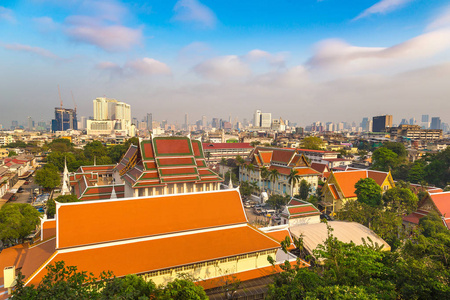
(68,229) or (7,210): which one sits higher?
(68,229)

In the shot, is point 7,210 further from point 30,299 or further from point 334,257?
point 334,257

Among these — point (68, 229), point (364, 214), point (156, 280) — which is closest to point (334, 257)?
point (156, 280)

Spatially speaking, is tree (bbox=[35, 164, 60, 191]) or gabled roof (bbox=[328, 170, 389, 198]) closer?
gabled roof (bbox=[328, 170, 389, 198])

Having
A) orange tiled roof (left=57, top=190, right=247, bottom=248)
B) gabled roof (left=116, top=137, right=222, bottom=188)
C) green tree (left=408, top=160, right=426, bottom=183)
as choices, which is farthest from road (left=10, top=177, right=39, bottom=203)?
green tree (left=408, top=160, right=426, bottom=183)

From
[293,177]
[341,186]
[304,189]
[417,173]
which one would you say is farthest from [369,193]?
[417,173]

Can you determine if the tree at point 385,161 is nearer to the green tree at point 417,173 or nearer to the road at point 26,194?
the green tree at point 417,173

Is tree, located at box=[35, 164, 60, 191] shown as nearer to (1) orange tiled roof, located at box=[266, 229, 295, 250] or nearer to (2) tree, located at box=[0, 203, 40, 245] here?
(2) tree, located at box=[0, 203, 40, 245]
